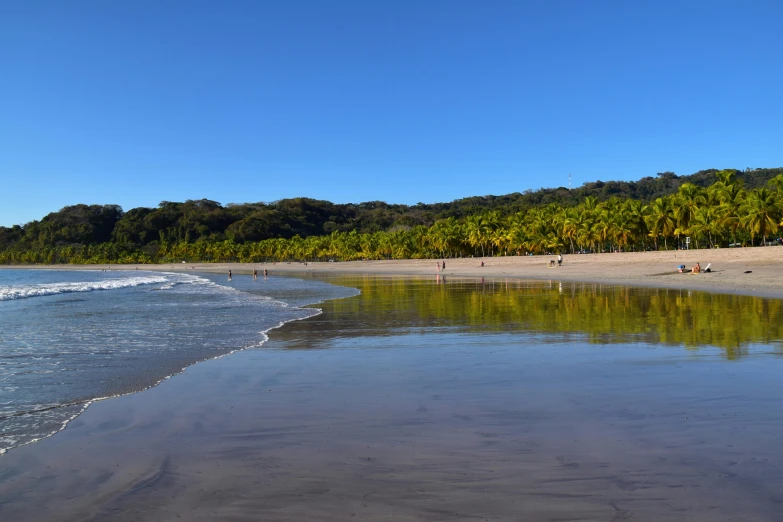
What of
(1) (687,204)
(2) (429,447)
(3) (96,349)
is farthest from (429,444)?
(1) (687,204)

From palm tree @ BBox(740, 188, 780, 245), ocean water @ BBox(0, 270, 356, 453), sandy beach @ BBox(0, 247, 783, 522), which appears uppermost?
palm tree @ BBox(740, 188, 780, 245)

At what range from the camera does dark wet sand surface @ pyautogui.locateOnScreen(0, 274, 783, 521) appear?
4621mm

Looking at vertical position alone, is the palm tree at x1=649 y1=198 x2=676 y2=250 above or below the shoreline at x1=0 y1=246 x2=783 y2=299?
Answer: above

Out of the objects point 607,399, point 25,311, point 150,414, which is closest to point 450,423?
point 607,399

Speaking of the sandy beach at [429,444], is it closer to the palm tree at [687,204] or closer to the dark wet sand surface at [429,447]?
the dark wet sand surface at [429,447]

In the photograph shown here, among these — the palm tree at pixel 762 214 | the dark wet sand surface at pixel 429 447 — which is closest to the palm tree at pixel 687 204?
the palm tree at pixel 762 214

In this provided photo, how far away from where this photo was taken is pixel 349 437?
6.43m

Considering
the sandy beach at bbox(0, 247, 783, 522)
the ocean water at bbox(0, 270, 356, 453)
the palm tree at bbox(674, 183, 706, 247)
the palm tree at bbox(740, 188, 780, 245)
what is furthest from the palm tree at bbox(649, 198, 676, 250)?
the sandy beach at bbox(0, 247, 783, 522)

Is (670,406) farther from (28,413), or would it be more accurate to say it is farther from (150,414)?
(28,413)

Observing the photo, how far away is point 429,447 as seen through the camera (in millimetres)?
6008

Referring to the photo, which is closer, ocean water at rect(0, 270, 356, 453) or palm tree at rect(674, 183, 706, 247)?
ocean water at rect(0, 270, 356, 453)

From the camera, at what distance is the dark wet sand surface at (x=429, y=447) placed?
4.62 meters

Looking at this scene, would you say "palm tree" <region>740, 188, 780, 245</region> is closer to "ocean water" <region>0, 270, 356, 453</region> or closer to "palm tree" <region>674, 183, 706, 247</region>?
"palm tree" <region>674, 183, 706, 247</region>

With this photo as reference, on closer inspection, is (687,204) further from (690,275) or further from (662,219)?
(690,275)
